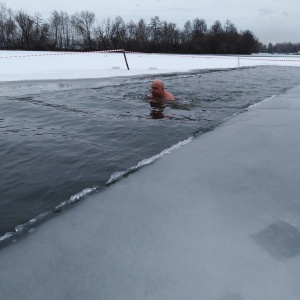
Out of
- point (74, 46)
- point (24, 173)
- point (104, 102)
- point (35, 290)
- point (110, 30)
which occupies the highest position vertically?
point (110, 30)

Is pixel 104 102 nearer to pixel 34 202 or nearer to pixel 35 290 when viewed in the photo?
pixel 34 202

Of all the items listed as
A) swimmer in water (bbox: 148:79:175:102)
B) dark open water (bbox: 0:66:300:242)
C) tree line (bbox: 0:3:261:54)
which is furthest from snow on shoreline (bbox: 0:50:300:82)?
tree line (bbox: 0:3:261:54)

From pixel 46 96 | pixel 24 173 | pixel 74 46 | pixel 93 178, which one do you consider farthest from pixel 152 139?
pixel 74 46

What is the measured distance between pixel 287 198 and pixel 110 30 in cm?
8507

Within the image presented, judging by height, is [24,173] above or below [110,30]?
below

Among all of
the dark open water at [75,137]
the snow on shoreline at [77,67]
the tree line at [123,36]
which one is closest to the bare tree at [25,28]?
the tree line at [123,36]

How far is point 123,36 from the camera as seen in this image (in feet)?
243

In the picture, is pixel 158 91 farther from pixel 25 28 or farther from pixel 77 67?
pixel 25 28

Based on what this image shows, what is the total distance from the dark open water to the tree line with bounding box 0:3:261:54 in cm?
5836

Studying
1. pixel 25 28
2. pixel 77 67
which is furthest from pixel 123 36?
pixel 77 67

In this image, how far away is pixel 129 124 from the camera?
5320 mm

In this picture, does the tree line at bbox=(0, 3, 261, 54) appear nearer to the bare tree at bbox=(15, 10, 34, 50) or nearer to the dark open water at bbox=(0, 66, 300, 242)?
the bare tree at bbox=(15, 10, 34, 50)

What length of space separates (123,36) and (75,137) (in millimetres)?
75714

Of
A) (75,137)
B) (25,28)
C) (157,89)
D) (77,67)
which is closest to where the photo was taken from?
(75,137)
